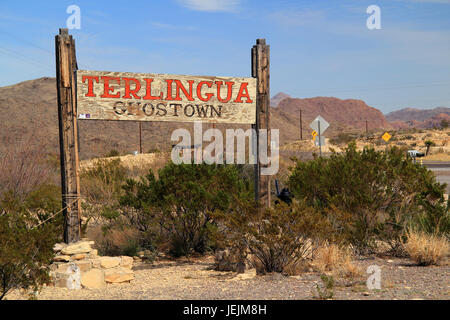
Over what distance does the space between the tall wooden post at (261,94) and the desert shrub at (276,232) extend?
4.27 feet

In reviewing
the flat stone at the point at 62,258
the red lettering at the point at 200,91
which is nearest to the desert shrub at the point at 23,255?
the flat stone at the point at 62,258

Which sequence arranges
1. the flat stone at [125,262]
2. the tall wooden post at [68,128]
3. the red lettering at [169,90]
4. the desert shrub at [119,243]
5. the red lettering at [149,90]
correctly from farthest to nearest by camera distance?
the desert shrub at [119,243] < the red lettering at [169,90] < the red lettering at [149,90] < the tall wooden post at [68,128] < the flat stone at [125,262]

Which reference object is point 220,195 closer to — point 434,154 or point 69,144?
point 69,144

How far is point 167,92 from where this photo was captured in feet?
27.8

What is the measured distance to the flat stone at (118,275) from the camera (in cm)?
752

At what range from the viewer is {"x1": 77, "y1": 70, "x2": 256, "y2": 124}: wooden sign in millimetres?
8102

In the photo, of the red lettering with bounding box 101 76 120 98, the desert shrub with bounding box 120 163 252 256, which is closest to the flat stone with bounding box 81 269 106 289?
the desert shrub with bounding box 120 163 252 256

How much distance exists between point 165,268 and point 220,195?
1.61 m

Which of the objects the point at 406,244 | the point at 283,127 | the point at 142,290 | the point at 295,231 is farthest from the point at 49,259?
the point at 283,127

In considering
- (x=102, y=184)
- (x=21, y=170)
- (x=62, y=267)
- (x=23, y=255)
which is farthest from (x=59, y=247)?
(x=102, y=184)

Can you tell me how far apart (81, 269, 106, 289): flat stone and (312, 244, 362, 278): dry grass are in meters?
3.28

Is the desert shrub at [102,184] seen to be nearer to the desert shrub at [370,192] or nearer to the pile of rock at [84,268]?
the pile of rock at [84,268]

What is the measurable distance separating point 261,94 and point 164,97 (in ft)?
5.90

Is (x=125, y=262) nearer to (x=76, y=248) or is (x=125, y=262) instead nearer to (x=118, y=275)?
(x=118, y=275)
